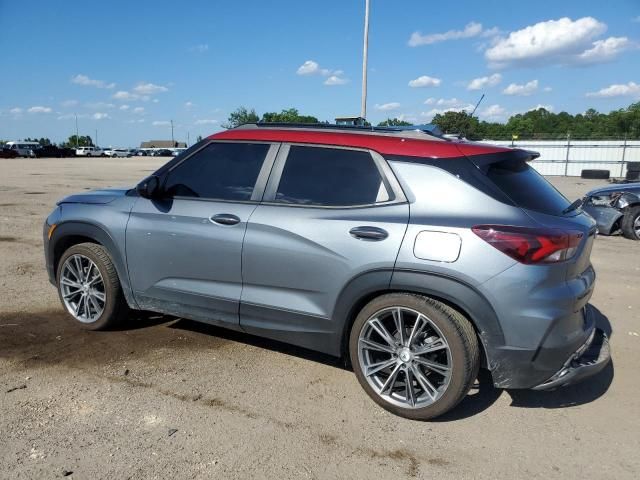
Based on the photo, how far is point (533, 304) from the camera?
2.96 m

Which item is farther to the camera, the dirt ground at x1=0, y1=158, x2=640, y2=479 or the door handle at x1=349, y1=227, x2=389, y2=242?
the door handle at x1=349, y1=227, x2=389, y2=242

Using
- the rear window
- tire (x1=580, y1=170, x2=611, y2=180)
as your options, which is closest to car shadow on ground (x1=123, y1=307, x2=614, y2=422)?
the rear window

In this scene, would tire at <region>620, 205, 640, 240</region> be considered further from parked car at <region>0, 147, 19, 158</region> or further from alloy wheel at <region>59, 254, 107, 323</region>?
parked car at <region>0, 147, 19, 158</region>

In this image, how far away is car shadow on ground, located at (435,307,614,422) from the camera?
349cm

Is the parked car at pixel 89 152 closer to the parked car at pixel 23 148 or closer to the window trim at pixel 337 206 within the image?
the parked car at pixel 23 148

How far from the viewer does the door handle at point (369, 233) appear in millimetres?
3264

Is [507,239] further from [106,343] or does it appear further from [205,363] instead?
[106,343]

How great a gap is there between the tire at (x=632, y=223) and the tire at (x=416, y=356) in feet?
29.4

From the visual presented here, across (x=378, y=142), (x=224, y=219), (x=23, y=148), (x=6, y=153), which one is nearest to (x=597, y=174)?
(x=378, y=142)

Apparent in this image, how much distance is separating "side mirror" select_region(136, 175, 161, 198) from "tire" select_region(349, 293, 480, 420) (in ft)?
6.36

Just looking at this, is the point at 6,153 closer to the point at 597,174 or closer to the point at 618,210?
the point at 597,174

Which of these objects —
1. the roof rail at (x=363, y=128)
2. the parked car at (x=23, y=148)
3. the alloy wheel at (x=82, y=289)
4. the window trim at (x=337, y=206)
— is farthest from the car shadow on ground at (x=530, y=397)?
the parked car at (x=23, y=148)

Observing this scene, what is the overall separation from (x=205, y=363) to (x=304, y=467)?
1.51 metres

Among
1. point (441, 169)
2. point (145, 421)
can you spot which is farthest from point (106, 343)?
point (441, 169)
